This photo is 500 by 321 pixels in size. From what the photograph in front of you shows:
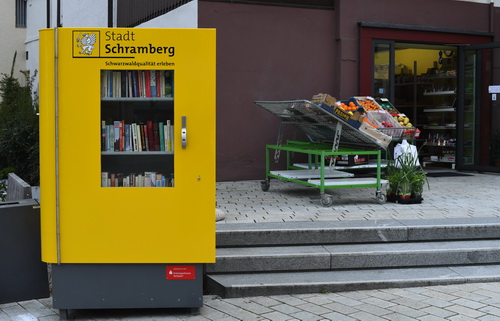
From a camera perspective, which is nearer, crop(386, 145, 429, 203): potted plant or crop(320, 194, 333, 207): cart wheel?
crop(320, 194, 333, 207): cart wheel

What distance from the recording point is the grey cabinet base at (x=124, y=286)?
15.3 ft

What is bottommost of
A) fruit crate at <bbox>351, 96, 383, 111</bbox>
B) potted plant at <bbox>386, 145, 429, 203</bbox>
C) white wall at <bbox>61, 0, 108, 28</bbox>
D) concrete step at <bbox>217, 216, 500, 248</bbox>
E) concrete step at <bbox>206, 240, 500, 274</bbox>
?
concrete step at <bbox>206, 240, 500, 274</bbox>

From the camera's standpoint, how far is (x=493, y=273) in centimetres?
569

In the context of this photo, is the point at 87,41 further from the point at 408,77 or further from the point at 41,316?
the point at 408,77

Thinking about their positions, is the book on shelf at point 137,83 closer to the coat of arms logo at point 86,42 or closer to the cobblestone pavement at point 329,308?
the coat of arms logo at point 86,42

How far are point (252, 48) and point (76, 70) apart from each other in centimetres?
549

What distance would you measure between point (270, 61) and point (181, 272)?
18.9 feet

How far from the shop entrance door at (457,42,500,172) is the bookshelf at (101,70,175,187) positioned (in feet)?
26.4

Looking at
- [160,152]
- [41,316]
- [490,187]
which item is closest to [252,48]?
[490,187]

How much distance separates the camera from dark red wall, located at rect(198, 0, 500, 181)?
9.67m

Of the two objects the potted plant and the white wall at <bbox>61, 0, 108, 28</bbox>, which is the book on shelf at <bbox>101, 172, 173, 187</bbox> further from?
the white wall at <bbox>61, 0, 108, 28</bbox>

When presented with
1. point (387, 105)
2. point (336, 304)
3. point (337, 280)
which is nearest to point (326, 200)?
point (337, 280)

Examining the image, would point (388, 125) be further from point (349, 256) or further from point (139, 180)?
point (139, 180)

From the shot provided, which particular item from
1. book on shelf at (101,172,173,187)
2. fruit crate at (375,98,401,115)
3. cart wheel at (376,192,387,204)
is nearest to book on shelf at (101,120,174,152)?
book on shelf at (101,172,173,187)
